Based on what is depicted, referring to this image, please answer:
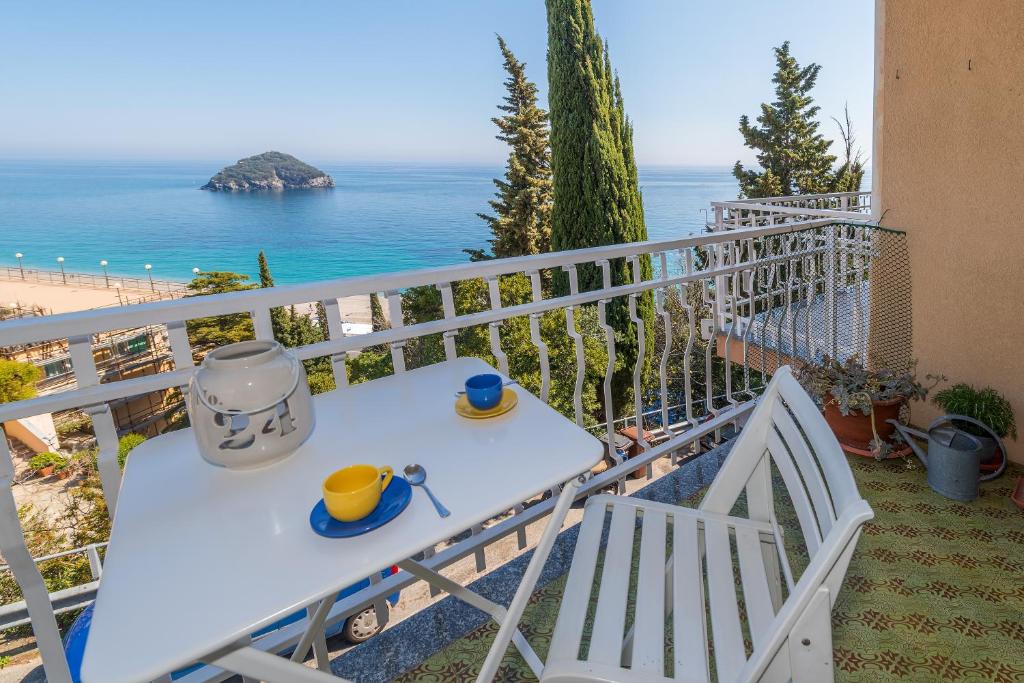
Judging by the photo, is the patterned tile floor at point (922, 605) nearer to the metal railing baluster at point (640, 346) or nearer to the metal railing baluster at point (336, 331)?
the metal railing baluster at point (640, 346)

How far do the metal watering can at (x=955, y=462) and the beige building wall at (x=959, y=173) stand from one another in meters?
0.48

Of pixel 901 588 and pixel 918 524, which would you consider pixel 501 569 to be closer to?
pixel 901 588

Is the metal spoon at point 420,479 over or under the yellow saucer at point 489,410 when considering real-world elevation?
under

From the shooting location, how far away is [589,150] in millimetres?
11969

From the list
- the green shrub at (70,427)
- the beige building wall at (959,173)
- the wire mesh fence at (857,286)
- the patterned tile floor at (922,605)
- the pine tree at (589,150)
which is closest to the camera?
the patterned tile floor at (922,605)

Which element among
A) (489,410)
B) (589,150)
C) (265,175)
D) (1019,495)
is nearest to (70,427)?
(589,150)

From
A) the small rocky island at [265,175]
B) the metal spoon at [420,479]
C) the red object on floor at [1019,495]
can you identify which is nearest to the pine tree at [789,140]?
the red object on floor at [1019,495]

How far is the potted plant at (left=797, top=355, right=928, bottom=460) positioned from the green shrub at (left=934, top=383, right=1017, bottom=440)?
0.35 feet

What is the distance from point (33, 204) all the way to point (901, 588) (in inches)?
2488

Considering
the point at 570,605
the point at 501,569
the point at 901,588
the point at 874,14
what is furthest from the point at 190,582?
the point at 874,14

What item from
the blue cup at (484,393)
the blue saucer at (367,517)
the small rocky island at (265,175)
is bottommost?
the blue saucer at (367,517)

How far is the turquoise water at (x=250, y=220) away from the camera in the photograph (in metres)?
40.3

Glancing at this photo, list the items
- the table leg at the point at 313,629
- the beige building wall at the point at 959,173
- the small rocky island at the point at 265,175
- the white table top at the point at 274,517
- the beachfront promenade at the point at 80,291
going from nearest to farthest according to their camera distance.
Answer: the white table top at the point at 274,517
the table leg at the point at 313,629
the beige building wall at the point at 959,173
the beachfront promenade at the point at 80,291
the small rocky island at the point at 265,175

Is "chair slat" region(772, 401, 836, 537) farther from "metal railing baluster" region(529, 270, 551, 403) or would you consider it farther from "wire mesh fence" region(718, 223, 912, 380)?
"wire mesh fence" region(718, 223, 912, 380)
